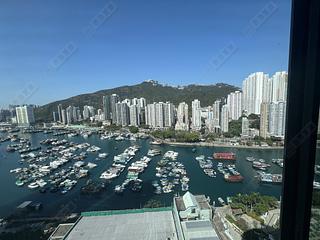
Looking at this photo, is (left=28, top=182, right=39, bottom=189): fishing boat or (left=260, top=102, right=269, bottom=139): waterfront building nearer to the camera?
(left=28, top=182, right=39, bottom=189): fishing boat

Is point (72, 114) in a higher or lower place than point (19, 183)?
higher

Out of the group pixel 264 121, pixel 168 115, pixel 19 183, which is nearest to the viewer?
pixel 19 183

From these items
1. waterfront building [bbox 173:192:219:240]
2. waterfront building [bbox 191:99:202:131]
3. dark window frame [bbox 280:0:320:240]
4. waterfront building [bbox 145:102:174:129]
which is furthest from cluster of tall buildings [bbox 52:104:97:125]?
dark window frame [bbox 280:0:320:240]

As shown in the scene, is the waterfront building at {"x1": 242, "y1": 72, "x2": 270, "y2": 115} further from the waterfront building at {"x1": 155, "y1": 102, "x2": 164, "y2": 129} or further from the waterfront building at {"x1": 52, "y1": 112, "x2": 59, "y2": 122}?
the waterfront building at {"x1": 52, "y1": 112, "x2": 59, "y2": 122}

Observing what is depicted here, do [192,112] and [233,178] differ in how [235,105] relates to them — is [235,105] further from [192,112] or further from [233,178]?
[233,178]

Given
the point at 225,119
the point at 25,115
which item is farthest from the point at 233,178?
the point at 25,115

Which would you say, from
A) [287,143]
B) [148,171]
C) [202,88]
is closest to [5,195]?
[148,171]

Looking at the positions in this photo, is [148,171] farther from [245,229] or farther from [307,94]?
[307,94]
